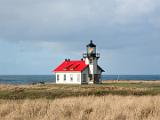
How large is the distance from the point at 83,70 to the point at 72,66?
8.29 feet

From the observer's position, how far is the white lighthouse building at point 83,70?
6425 cm

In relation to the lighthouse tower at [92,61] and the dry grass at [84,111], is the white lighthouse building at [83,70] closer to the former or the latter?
the lighthouse tower at [92,61]

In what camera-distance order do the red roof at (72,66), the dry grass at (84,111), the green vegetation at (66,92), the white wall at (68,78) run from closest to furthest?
1. the dry grass at (84,111)
2. the green vegetation at (66,92)
3. the white wall at (68,78)
4. the red roof at (72,66)

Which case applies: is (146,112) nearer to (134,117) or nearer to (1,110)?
(134,117)

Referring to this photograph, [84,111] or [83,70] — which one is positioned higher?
[83,70]

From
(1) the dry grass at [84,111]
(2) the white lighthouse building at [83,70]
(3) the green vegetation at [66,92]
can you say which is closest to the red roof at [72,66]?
(2) the white lighthouse building at [83,70]

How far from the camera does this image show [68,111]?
45.9ft

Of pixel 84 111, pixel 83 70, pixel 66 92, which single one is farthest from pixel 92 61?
pixel 84 111

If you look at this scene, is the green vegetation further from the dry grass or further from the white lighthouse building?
the white lighthouse building

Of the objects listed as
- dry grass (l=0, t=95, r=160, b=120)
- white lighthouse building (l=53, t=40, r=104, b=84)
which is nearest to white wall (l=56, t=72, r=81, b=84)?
white lighthouse building (l=53, t=40, r=104, b=84)

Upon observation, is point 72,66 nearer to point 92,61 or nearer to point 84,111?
point 92,61

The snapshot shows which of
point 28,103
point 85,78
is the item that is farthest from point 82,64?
point 28,103

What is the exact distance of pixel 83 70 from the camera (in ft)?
210

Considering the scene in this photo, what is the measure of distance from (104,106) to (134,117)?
8.46 feet
